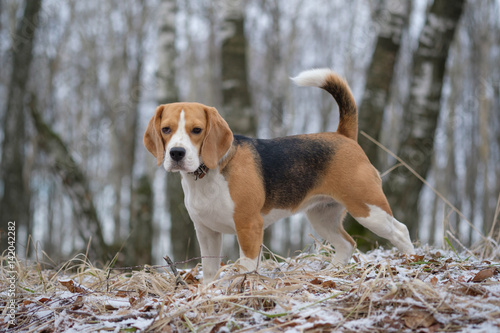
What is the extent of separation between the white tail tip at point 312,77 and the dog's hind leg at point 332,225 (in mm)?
1222

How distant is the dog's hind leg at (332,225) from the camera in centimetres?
454

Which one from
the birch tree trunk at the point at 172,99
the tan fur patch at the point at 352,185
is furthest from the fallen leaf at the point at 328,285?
the birch tree trunk at the point at 172,99

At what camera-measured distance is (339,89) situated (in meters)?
4.52

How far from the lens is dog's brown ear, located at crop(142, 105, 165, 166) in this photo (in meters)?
3.64

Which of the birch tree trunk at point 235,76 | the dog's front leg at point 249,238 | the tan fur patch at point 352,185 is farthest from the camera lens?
the birch tree trunk at point 235,76

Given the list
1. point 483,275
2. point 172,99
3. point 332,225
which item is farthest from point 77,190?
point 483,275

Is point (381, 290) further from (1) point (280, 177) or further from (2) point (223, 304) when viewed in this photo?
(1) point (280, 177)

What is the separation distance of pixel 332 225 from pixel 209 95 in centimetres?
1648

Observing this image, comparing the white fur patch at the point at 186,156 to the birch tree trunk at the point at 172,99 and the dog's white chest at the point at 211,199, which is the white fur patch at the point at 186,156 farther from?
the birch tree trunk at the point at 172,99

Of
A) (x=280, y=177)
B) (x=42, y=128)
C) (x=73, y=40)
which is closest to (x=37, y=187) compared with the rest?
(x=73, y=40)

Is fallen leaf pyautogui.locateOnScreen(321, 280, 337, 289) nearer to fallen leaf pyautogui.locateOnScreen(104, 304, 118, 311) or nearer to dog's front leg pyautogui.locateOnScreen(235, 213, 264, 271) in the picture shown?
dog's front leg pyautogui.locateOnScreen(235, 213, 264, 271)

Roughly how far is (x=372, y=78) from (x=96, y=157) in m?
23.4

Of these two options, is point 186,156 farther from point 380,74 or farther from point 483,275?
point 380,74

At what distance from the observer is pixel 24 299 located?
10.6ft
